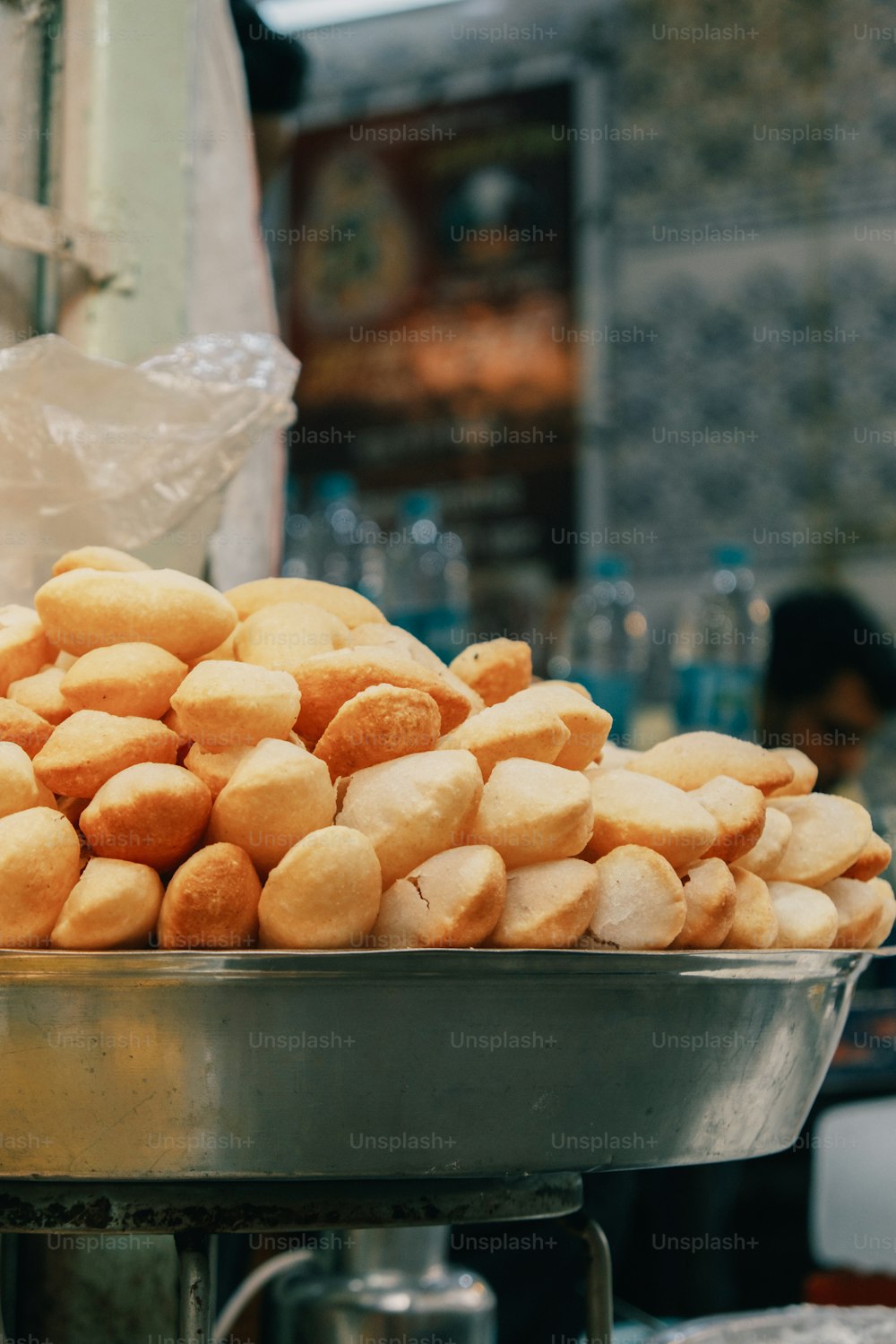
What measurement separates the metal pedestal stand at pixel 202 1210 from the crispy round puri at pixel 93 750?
165mm

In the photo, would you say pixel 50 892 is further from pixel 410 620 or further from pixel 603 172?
pixel 603 172

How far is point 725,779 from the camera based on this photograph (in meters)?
0.67

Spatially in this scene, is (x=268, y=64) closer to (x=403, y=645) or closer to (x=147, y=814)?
(x=403, y=645)

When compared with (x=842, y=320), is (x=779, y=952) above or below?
below

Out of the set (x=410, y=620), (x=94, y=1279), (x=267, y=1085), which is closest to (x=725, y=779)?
(x=267, y=1085)

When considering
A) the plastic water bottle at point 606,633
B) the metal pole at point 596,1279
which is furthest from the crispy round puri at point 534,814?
the plastic water bottle at point 606,633

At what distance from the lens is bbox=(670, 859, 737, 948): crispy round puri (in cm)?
62

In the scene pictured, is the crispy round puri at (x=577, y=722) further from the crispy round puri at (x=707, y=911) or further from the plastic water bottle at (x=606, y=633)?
the plastic water bottle at (x=606, y=633)

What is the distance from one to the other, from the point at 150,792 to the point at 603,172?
334cm

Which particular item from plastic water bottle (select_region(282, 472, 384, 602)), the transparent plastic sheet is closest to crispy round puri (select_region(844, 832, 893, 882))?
the transparent plastic sheet

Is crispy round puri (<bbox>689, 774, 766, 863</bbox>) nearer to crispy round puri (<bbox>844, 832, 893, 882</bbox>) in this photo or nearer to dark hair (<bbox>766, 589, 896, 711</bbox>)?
crispy round puri (<bbox>844, 832, 893, 882</bbox>)

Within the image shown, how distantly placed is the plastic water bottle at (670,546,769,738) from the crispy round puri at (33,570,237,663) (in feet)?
5.16

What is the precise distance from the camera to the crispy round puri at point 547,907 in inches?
22.7

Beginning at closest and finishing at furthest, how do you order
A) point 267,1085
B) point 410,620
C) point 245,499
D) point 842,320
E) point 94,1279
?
point 267,1085
point 94,1279
point 245,499
point 410,620
point 842,320
